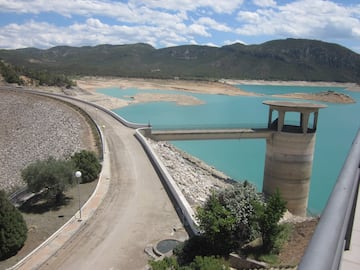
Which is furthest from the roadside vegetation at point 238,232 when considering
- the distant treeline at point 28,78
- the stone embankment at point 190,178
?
the distant treeline at point 28,78

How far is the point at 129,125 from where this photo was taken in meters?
29.4

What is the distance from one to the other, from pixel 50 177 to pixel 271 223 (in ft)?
29.3

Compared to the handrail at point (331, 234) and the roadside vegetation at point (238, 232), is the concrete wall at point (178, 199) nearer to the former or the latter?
the roadside vegetation at point (238, 232)

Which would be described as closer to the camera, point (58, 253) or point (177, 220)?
point (58, 253)

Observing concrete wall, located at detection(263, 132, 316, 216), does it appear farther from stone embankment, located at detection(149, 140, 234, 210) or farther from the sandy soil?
the sandy soil

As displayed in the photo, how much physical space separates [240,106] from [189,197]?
186 ft

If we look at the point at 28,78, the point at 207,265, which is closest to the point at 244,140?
the point at 207,265

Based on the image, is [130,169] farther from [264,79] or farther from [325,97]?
[264,79]

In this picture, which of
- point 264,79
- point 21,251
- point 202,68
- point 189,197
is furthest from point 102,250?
point 202,68

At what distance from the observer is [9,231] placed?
35.9 ft

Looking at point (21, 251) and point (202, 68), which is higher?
point (202, 68)

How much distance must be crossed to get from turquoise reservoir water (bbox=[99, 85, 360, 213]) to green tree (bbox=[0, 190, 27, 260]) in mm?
18317

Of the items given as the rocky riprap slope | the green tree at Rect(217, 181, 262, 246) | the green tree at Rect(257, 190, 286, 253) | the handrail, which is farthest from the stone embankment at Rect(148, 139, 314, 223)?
the handrail

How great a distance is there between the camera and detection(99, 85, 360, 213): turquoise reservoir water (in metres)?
29.5
